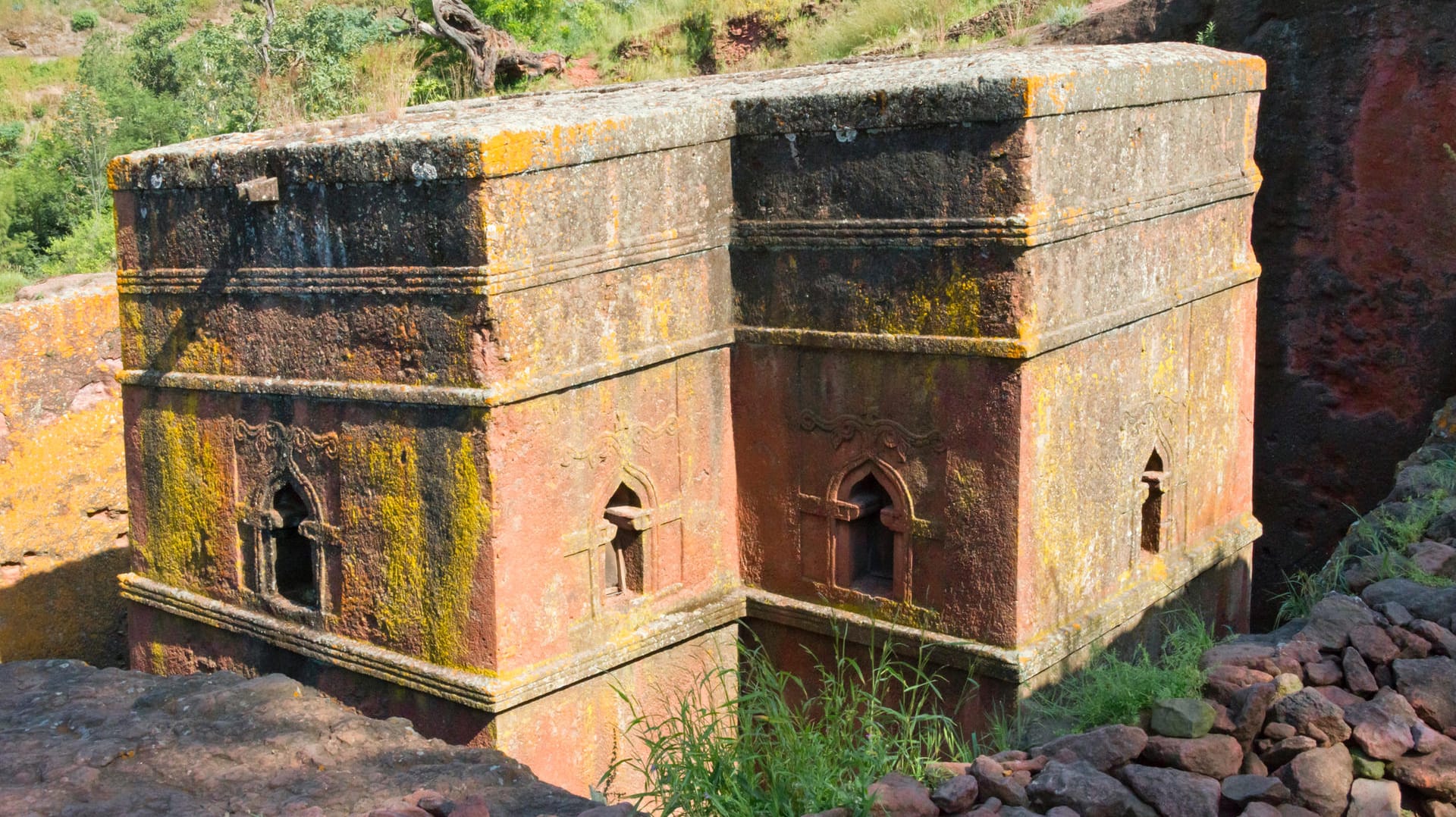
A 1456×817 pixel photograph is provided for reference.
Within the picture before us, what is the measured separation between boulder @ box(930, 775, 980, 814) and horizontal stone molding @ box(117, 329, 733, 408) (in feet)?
7.58

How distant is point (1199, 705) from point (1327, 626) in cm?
77

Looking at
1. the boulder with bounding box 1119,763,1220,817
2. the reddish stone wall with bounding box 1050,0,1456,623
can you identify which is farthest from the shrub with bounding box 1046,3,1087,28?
the boulder with bounding box 1119,763,1220,817

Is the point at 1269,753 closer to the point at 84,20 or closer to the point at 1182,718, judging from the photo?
the point at 1182,718

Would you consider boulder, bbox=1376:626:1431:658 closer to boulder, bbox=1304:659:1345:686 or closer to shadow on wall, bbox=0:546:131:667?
boulder, bbox=1304:659:1345:686

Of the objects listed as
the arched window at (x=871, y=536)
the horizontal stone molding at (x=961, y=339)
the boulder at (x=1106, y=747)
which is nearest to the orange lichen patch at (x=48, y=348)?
the horizontal stone molding at (x=961, y=339)

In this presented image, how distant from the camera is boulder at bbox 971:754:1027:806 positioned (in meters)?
3.69

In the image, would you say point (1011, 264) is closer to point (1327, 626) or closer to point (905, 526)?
point (905, 526)

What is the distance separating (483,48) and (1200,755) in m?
12.6

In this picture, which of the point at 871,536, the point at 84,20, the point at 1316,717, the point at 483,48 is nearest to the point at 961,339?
the point at 871,536

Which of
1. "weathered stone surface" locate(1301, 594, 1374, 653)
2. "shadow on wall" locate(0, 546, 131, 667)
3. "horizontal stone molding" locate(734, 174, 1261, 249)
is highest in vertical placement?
"horizontal stone molding" locate(734, 174, 1261, 249)

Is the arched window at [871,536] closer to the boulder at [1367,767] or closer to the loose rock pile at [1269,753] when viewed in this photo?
the loose rock pile at [1269,753]

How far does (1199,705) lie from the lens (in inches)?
155

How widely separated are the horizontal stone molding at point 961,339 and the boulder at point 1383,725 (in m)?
1.90

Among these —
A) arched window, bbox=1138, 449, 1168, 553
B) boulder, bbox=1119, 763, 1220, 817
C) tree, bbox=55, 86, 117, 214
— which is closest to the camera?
boulder, bbox=1119, 763, 1220, 817
